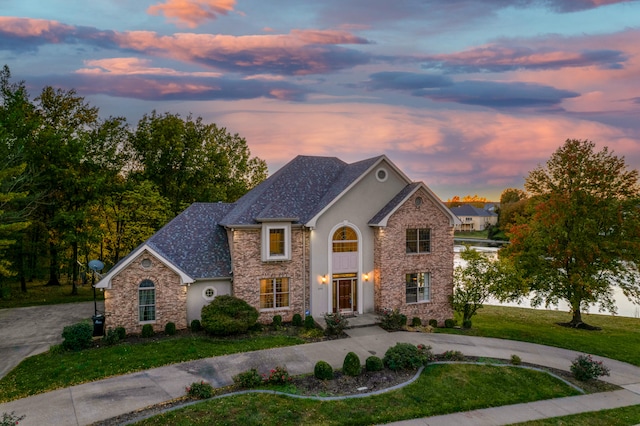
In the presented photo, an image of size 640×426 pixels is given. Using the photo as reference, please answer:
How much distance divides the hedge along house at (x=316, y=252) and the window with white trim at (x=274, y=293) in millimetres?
55

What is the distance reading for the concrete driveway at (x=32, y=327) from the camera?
17094 millimetres

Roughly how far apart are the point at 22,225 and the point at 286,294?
14.1 m

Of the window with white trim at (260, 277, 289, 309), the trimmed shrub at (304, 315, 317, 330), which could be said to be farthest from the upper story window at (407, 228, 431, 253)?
the window with white trim at (260, 277, 289, 309)

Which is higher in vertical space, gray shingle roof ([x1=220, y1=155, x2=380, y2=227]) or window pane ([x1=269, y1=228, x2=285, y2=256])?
gray shingle roof ([x1=220, y1=155, x2=380, y2=227])

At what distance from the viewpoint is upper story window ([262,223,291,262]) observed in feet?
68.0

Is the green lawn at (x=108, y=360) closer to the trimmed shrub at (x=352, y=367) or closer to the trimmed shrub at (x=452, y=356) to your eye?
the trimmed shrub at (x=352, y=367)

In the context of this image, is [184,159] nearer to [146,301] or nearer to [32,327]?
[32,327]

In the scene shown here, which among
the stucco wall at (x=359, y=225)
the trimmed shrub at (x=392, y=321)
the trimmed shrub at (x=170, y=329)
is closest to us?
the trimmed shrub at (x=170, y=329)

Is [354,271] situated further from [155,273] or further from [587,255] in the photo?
[587,255]

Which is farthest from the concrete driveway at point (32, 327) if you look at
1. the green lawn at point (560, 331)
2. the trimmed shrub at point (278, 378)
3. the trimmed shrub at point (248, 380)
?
the green lawn at point (560, 331)

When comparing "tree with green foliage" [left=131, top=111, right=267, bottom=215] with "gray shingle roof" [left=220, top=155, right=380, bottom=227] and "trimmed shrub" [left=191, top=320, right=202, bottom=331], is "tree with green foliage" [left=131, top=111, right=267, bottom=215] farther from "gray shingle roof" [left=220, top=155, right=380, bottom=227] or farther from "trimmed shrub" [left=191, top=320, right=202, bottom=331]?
"trimmed shrub" [left=191, top=320, right=202, bottom=331]

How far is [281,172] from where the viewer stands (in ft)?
80.0

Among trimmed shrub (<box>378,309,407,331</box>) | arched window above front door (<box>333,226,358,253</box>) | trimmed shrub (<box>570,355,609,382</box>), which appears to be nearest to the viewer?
trimmed shrub (<box>570,355,609,382</box>)

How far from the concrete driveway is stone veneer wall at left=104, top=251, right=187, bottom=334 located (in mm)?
3267
